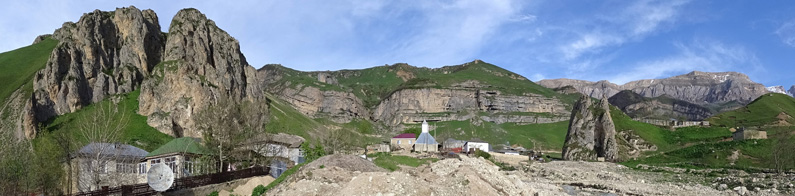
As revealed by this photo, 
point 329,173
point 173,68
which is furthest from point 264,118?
point 173,68

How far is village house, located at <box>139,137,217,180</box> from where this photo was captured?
48.2 meters

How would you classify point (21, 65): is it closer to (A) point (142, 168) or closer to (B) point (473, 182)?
(A) point (142, 168)

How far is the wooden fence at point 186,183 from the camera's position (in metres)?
26.8

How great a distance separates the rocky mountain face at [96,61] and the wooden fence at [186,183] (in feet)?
219

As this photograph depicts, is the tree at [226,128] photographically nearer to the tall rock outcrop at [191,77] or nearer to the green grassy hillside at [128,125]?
the tall rock outcrop at [191,77]

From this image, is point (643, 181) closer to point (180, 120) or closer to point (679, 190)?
point (679, 190)

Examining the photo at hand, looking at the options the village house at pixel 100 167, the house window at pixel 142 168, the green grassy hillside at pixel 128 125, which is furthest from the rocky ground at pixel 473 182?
the green grassy hillside at pixel 128 125

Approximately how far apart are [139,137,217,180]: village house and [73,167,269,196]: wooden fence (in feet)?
30.9

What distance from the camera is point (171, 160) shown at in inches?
1961

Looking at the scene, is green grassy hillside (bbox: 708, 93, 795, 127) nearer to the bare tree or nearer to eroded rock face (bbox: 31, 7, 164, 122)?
the bare tree

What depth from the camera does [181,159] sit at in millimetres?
49500

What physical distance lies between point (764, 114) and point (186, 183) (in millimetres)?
131609

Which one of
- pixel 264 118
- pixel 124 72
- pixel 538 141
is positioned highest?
pixel 124 72

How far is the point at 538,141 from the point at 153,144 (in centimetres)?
11407
